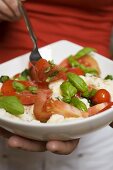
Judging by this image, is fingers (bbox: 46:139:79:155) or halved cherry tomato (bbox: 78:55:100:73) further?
halved cherry tomato (bbox: 78:55:100:73)

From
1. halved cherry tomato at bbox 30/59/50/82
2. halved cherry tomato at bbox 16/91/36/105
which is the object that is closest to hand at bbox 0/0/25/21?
halved cherry tomato at bbox 30/59/50/82

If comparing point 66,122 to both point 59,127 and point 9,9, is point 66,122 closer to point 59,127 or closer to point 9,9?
point 59,127

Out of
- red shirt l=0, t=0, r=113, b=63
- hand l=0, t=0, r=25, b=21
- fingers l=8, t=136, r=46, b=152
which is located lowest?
fingers l=8, t=136, r=46, b=152

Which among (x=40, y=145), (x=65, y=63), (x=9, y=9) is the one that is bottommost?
(x=40, y=145)

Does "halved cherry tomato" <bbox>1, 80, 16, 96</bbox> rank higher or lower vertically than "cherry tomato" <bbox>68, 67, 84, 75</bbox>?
lower

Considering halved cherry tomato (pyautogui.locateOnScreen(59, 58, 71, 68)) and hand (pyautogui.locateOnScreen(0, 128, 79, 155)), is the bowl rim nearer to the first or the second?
hand (pyautogui.locateOnScreen(0, 128, 79, 155))

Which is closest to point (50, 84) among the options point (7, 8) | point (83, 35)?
point (7, 8)

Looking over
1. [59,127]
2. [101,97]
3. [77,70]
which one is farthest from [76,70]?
[59,127]
